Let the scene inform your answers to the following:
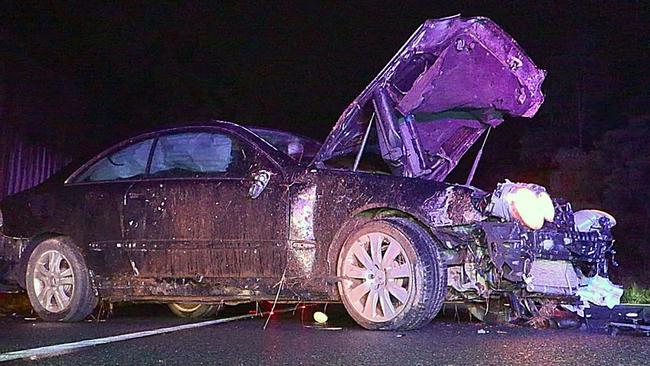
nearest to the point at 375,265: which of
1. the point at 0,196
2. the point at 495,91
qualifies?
the point at 495,91

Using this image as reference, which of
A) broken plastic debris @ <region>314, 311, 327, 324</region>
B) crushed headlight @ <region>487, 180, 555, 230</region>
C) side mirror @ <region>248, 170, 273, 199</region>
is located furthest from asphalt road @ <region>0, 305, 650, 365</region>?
side mirror @ <region>248, 170, 273, 199</region>

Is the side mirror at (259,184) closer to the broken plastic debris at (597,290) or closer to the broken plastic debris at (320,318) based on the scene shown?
the broken plastic debris at (320,318)

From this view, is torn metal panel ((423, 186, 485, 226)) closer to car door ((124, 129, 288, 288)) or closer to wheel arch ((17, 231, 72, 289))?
car door ((124, 129, 288, 288))

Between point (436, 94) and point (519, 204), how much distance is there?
4.27 ft

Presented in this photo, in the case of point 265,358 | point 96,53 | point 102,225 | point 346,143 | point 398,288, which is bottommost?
point 265,358

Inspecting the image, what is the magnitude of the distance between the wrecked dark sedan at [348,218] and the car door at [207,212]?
0.01m

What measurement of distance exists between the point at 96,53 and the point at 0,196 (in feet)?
13.2

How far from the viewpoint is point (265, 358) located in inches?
176

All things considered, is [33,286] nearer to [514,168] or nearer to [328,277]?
[328,277]

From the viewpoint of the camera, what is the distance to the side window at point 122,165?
727 cm

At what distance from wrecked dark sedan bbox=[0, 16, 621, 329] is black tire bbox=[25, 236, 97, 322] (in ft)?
0.04

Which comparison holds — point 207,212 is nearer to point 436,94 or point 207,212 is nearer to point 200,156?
point 200,156

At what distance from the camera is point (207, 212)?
6680 millimetres

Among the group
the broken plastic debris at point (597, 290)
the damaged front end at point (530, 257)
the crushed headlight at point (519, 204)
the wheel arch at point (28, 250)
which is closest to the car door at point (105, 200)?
the wheel arch at point (28, 250)
